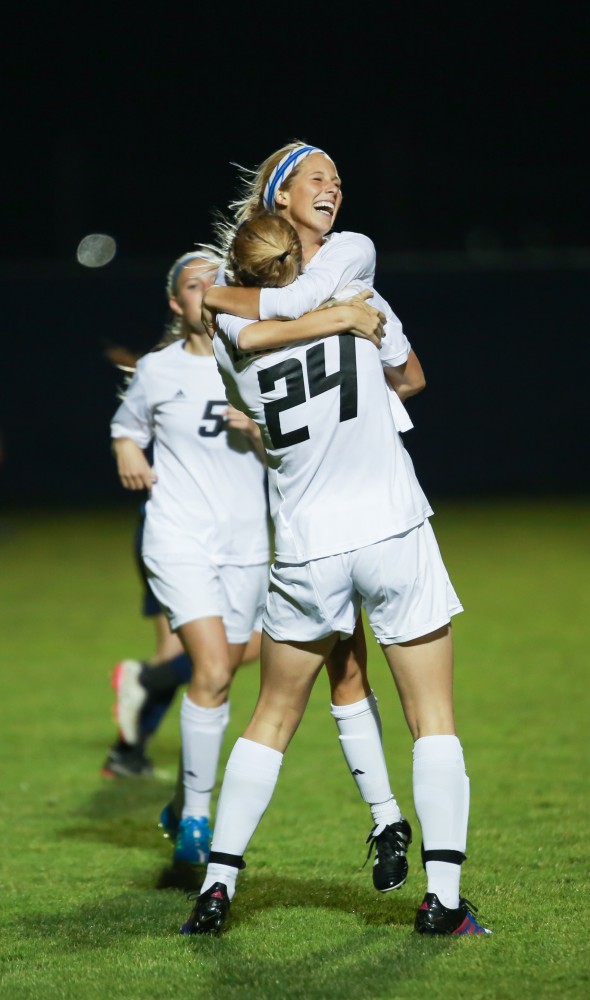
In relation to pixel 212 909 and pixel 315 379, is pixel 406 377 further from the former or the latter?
pixel 212 909

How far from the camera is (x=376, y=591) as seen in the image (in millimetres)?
3453

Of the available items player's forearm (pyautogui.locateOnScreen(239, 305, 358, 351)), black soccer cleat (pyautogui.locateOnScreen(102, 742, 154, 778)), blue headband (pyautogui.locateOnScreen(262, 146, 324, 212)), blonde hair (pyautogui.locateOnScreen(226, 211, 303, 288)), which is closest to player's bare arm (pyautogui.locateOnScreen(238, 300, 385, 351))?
player's forearm (pyautogui.locateOnScreen(239, 305, 358, 351))

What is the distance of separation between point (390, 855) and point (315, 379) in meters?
1.40

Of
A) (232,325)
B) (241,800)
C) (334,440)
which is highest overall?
(232,325)

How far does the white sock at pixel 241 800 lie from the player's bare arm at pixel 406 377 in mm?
1082

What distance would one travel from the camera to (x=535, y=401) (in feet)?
57.0

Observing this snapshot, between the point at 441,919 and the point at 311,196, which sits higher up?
the point at 311,196

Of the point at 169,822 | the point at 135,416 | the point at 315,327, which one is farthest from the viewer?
the point at 135,416

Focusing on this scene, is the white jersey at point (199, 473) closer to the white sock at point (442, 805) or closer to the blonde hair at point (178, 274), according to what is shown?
the blonde hair at point (178, 274)

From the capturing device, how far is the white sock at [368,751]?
386cm

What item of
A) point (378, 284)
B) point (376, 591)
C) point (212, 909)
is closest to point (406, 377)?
point (376, 591)

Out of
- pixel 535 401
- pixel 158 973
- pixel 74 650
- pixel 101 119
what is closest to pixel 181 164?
pixel 101 119

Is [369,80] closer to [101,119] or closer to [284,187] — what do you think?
[101,119]

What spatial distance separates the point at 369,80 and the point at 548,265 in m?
5.22
